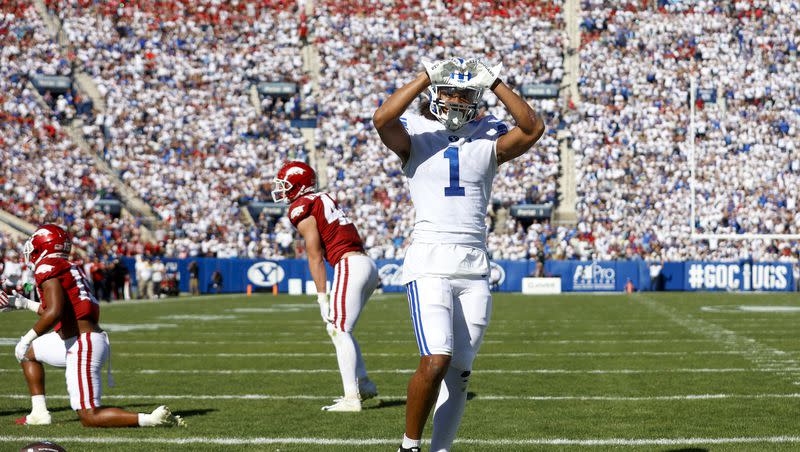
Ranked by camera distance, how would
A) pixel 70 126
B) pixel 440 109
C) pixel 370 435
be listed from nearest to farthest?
pixel 440 109 < pixel 370 435 < pixel 70 126

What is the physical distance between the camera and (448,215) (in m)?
5.03

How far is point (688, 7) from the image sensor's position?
36.4 meters

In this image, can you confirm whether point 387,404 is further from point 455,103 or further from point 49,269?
point 455,103

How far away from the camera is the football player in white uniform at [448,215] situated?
4.88m

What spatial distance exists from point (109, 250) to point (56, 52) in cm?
901

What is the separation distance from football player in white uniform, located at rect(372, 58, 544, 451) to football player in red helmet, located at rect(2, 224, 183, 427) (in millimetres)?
2220

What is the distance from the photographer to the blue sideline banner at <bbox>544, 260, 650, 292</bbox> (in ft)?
104

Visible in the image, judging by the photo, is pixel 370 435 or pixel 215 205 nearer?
pixel 370 435

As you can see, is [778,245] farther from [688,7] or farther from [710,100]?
[688,7]

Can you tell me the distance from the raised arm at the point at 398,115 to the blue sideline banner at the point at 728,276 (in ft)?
90.3

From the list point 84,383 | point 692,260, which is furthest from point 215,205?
point 84,383

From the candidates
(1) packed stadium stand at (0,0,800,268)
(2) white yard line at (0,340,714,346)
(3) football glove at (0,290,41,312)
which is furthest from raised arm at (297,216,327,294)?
(1) packed stadium stand at (0,0,800,268)

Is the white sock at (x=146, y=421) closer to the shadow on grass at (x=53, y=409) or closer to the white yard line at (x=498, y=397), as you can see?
the shadow on grass at (x=53, y=409)

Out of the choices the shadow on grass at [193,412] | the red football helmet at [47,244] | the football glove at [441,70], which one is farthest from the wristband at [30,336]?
the football glove at [441,70]
